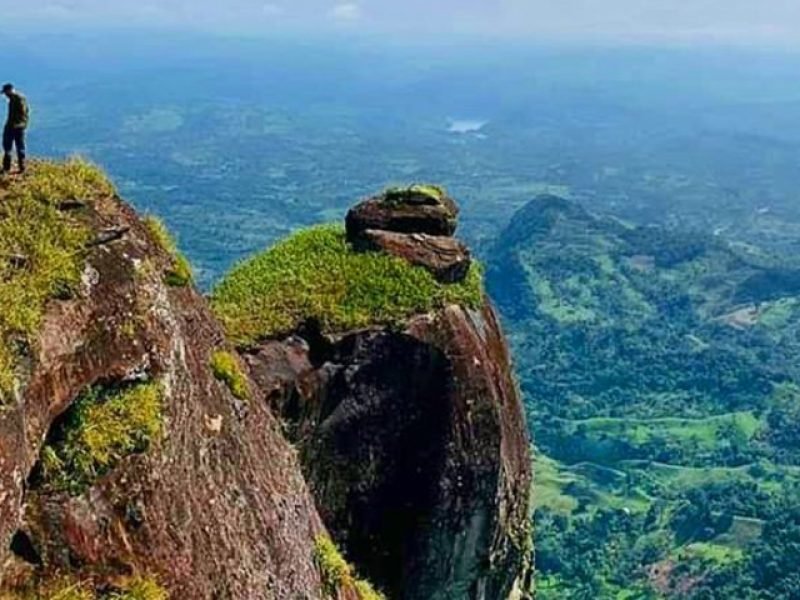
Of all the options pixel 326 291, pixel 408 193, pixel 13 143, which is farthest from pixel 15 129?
pixel 408 193

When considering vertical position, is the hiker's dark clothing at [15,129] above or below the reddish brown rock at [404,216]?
above

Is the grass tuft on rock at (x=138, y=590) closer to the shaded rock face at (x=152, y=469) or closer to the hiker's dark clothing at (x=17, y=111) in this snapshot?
the shaded rock face at (x=152, y=469)

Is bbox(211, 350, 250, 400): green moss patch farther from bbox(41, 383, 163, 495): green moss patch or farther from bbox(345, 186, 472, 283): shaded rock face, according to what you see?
bbox(345, 186, 472, 283): shaded rock face

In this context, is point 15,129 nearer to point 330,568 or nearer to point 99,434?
point 99,434

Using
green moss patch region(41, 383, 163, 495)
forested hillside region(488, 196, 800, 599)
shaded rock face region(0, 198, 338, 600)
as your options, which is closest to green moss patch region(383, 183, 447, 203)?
shaded rock face region(0, 198, 338, 600)

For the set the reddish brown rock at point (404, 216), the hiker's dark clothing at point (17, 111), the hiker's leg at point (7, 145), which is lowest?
the reddish brown rock at point (404, 216)

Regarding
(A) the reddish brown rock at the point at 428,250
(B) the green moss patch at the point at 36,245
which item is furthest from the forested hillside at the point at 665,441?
(B) the green moss patch at the point at 36,245
